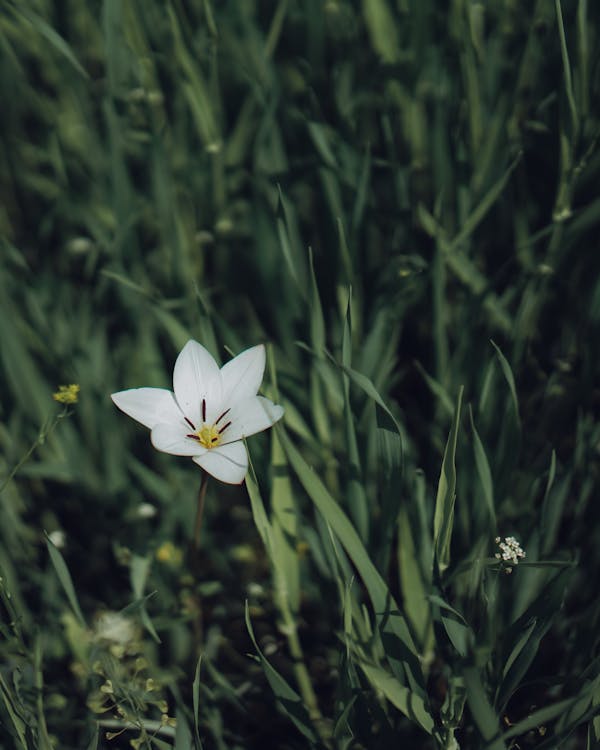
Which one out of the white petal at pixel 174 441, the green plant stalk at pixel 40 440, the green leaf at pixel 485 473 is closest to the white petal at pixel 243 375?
the white petal at pixel 174 441

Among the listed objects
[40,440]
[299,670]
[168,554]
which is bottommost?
[299,670]

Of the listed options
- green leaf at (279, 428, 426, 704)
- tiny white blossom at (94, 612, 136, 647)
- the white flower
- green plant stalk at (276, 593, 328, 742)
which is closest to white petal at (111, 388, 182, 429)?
the white flower

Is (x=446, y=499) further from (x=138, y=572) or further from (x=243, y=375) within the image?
(x=138, y=572)

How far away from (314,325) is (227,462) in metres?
0.41

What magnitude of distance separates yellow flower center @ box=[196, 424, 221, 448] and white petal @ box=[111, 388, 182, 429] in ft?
0.18

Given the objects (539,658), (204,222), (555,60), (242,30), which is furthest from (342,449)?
(242,30)

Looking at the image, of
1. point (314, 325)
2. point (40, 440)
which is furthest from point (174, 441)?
point (314, 325)

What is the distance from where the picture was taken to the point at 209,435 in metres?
1.40

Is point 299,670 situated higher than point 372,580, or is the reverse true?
point 372,580

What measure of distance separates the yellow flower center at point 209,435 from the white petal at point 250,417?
0.03m

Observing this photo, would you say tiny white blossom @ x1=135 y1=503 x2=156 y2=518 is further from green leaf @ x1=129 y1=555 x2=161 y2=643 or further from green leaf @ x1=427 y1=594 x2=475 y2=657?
green leaf @ x1=427 y1=594 x2=475 y2=657

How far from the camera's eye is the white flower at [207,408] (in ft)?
4.08

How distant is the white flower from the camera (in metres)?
1.24

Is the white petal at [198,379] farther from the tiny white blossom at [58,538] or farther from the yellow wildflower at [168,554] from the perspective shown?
the tiny white blossom at [58,538]
